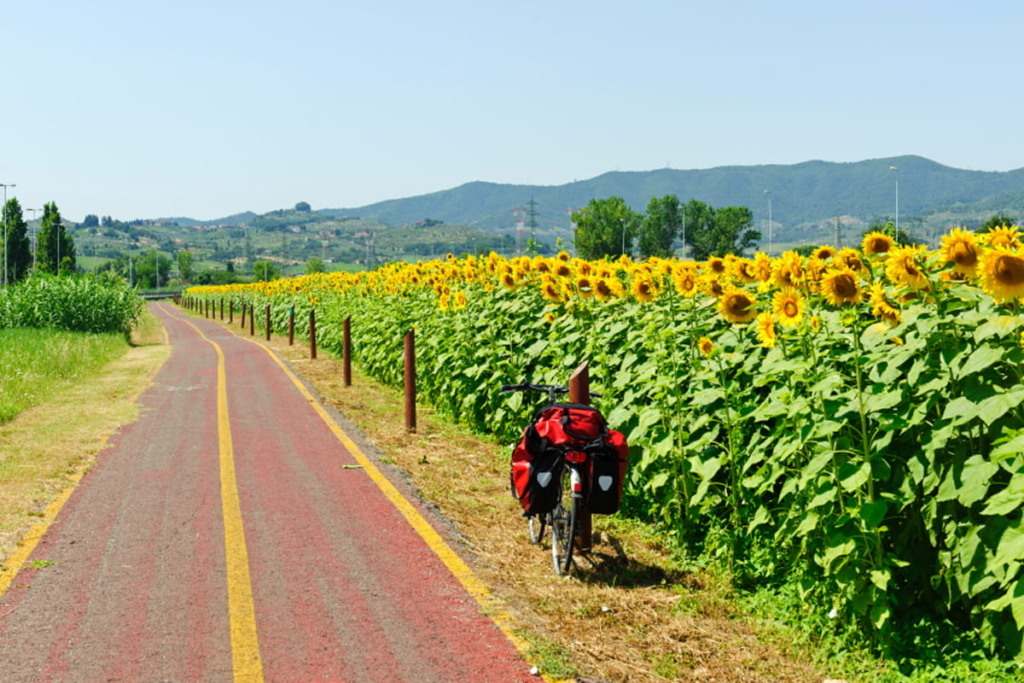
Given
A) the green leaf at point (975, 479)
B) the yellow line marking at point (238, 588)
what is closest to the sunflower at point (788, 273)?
the green leaf at point (975, 479)

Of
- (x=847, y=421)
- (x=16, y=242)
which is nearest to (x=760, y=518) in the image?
(x=847, y=421)

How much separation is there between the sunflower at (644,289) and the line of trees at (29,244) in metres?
84.3

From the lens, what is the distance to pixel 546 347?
10844 millimetres

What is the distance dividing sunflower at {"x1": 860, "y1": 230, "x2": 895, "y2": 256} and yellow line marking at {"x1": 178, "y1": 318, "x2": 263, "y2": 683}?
4.29 metres

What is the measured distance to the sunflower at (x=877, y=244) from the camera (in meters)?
5.82

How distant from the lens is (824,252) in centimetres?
679

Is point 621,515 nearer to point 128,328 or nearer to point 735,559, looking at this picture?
point 735,559

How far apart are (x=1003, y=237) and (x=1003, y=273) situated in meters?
0.77

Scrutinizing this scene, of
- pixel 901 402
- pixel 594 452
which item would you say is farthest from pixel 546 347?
pixel 901 402

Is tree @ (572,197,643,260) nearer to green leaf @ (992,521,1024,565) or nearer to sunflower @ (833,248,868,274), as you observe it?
sunflower @ (833,248,868,274)

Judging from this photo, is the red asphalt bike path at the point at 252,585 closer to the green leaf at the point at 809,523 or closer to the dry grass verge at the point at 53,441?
the dry grass verge at the point at 53,441

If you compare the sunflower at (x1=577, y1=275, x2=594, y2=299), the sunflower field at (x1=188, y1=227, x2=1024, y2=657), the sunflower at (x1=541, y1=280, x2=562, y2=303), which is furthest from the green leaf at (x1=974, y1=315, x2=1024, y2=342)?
the sunflower at (x1=541, y1=280, x2=562, y2=303)

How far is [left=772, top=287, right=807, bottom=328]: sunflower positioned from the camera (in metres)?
5.64

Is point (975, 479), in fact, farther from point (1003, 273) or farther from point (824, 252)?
point (824, 252)
